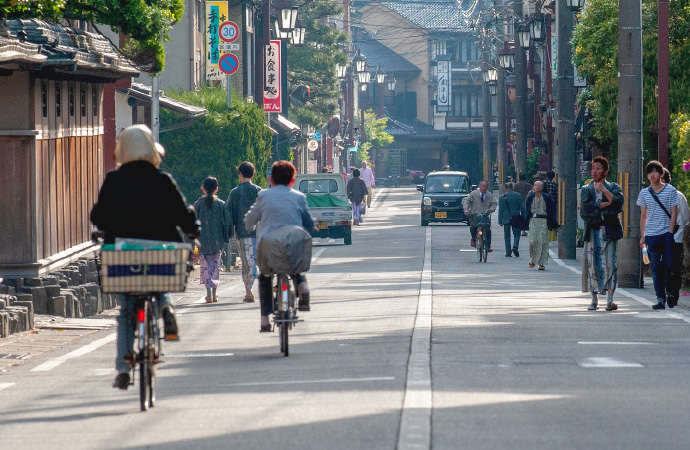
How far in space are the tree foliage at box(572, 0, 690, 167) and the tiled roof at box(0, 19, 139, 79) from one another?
10.8 metres

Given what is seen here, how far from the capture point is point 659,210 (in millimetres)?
15586

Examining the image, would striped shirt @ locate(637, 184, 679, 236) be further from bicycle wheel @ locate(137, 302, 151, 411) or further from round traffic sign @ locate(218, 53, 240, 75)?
round traffic sign @ locate(218, 53, 240, 75)

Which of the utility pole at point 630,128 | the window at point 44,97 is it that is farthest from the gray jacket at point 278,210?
the utility pole at point 630,128

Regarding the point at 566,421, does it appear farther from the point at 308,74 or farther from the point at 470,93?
the point at 470,93

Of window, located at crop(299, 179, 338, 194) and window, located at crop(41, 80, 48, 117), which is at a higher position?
window, located at crop(41, 80, 48, 117)

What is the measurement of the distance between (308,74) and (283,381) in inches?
1946

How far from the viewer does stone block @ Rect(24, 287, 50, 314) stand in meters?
15.8

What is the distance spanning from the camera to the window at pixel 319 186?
117ft

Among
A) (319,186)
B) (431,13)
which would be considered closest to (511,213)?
(319,186)

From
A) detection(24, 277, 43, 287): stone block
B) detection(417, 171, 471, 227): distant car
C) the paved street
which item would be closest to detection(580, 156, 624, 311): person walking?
the paved street

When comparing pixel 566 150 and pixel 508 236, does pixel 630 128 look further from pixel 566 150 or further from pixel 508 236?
pixel 508 236

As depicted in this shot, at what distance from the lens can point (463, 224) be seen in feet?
150

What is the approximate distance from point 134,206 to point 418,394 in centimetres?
224

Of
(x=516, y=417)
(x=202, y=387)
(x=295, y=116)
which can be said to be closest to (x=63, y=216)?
(x=202, y=387)
